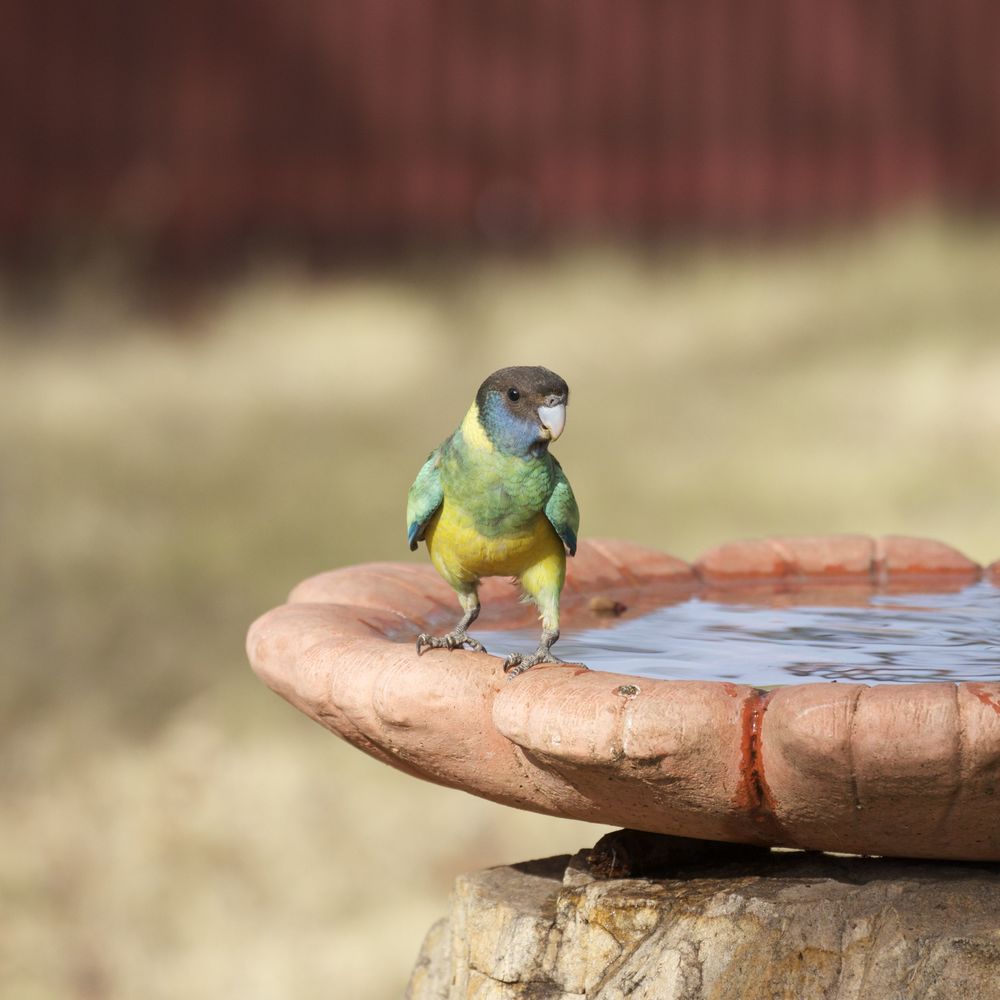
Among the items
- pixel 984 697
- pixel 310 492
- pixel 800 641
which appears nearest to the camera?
pixel 984 697

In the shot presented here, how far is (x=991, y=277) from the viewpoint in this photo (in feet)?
36.0

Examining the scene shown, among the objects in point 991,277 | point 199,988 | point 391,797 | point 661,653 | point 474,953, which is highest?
point 991,277

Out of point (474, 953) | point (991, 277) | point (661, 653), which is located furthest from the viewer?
point (991, 277)

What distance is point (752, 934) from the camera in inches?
108

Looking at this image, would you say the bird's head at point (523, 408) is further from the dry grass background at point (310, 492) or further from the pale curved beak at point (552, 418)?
the dry grass background at point (310, 492)

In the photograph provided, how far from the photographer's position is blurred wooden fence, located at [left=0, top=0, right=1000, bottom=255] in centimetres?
1114

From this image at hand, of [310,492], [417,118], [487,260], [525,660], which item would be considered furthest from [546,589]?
[417,118]

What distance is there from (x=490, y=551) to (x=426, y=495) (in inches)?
7.7

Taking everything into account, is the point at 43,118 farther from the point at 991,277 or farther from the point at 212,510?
the point at 991,277

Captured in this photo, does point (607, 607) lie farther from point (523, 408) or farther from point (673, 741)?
point (673, 741)

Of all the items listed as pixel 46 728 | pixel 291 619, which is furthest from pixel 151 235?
pixel 291 619

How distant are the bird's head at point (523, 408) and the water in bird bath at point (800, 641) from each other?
0.47 metres

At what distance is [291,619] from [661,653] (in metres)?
0.76

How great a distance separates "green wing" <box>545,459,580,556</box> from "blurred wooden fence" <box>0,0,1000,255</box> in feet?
26.9
